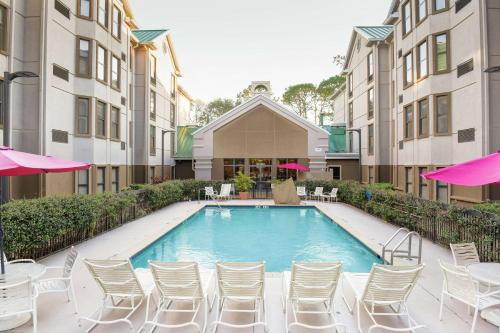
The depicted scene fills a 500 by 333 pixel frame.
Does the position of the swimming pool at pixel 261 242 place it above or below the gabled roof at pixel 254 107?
below

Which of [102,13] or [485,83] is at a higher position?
[102,13]

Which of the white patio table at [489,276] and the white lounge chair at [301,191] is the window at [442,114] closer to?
the white lounge chair at [301,191]

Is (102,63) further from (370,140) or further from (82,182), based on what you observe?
(370,140)

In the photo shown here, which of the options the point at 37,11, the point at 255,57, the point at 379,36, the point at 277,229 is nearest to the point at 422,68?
the point at 379,36

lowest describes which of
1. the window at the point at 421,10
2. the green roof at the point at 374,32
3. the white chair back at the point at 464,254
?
the white chair back at the point at 464,254

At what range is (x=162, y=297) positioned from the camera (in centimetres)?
520

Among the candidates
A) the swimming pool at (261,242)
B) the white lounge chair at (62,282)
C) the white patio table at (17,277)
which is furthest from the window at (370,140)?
the white patio table at (17,277)

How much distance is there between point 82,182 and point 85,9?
868 cm

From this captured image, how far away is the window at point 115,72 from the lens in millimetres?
18056

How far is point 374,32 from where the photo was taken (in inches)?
961

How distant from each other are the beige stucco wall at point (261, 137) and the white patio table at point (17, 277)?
2073cm

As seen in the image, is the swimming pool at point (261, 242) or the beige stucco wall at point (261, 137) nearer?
the swimming pool at point (261, 242)

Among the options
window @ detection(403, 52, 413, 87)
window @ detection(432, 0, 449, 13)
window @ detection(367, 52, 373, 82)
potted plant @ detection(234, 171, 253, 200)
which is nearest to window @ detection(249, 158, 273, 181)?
potted plant @ detection(234, 171, 253, 200)

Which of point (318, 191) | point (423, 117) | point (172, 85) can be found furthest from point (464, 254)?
point (172, 85)
